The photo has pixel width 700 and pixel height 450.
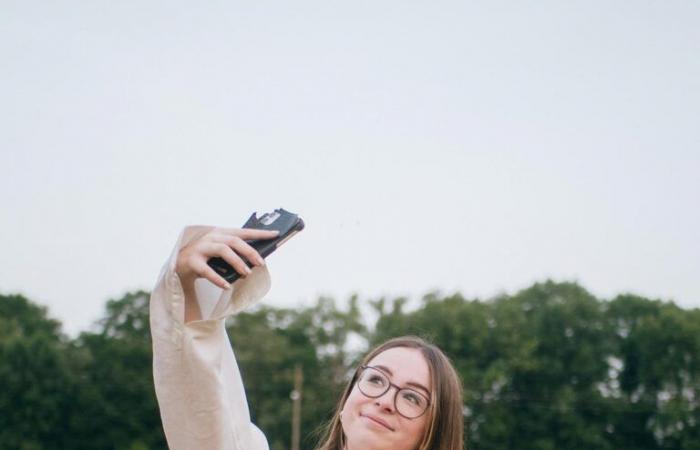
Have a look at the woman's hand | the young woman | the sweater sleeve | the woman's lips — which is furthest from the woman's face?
the woman's hand

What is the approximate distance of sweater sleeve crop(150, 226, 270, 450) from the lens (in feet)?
7.85

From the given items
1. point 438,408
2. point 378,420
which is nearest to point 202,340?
point 378,420

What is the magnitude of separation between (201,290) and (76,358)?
4910 cm

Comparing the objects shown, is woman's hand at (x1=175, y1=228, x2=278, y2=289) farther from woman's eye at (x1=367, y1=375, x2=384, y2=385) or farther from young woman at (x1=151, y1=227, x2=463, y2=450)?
woman's eye at (x1=367, y1=375, x2=384, y2=385)

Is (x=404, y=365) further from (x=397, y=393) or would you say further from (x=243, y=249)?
(x=243, y=249)

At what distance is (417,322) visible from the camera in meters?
44.9

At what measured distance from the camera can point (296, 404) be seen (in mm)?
46000

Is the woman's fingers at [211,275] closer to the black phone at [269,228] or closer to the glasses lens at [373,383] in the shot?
the black phone at [269,228]

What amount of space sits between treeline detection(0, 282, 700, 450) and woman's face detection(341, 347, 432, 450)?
40424 mm

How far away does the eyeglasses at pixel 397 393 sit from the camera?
119 inches

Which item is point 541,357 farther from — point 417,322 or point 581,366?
point 417,322

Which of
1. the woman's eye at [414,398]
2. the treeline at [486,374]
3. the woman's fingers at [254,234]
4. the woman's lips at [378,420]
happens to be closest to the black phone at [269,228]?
the woman's fingers at [254,234]

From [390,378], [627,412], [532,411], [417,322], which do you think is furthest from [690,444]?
[390,378]

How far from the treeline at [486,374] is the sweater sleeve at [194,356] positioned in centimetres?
4114
